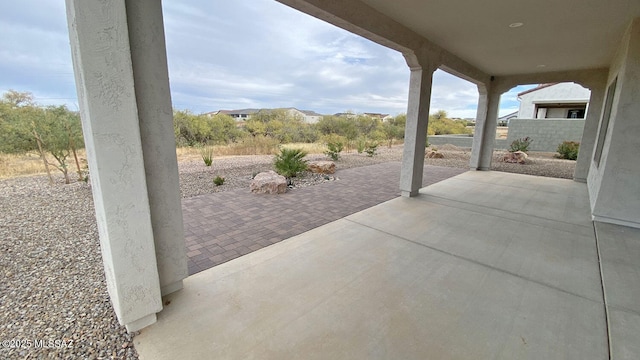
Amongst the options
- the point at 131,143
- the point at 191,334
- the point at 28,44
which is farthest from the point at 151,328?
the point at 28,44

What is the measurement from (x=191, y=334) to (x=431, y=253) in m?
2.40

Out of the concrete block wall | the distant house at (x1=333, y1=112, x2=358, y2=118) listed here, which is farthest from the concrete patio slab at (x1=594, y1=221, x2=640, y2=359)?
the distant house at (x1=333, y1=112, x2=358, y2=118)

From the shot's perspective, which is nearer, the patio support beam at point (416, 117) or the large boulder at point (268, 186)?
the patio support beam at point (416, 117)

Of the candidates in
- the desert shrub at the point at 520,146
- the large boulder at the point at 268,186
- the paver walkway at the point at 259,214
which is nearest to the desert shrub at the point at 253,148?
the paver walkway at the point at 259,214

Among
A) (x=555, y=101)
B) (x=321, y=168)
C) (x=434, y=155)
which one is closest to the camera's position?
(x=321, y=168)

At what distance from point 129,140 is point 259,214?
2565 millimetres

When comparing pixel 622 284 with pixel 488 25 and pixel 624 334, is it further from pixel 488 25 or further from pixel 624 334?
pixel 488 25

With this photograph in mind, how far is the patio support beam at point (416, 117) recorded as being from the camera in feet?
15.3

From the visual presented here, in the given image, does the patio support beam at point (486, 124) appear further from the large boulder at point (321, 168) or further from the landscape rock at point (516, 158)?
the large boulder at point (321, 168)

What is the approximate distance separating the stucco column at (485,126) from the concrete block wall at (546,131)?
655cm

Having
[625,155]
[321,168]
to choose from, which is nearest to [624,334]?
[625,155]

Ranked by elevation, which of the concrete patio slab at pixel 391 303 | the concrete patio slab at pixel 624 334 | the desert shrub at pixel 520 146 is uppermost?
the desert shrub at pixel 520 146

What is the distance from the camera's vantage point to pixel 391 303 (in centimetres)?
208

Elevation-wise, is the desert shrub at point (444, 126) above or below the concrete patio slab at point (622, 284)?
above
